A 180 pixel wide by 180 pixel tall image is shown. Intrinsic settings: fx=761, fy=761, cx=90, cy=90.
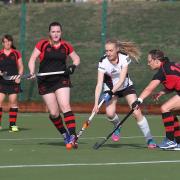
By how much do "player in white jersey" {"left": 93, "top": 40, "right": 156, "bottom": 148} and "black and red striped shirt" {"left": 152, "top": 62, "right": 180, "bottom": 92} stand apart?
2.47 feet

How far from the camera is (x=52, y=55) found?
1047 centimetres

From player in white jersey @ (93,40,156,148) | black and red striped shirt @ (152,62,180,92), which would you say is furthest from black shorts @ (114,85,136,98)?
black and red striped shirt @ (152,62,180,92)

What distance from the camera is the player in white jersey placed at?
10.6 metres

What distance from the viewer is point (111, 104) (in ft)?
37.2

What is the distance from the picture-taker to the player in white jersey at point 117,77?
10.6 metres

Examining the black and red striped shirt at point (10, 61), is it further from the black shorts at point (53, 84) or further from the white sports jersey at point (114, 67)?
the black shorts at point (53, 84)

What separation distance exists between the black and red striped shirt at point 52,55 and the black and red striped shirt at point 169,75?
1.35 m

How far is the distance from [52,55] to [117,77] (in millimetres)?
1143

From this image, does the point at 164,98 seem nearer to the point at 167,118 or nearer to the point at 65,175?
the point at 167,118

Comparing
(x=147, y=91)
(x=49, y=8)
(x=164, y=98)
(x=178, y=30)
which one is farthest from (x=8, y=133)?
(x=49, y=8)

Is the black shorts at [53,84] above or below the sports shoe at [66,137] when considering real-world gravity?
above

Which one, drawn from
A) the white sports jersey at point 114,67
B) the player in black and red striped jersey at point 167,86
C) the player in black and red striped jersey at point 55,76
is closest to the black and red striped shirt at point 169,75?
the player in black and red striped jersey at point 167,86

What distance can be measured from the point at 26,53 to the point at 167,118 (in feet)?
35.7

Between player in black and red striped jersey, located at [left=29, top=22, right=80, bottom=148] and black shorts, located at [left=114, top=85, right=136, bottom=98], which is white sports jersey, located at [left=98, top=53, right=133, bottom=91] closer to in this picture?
black shorts, located at [left=114, top=85, right=136, bottom=98]
